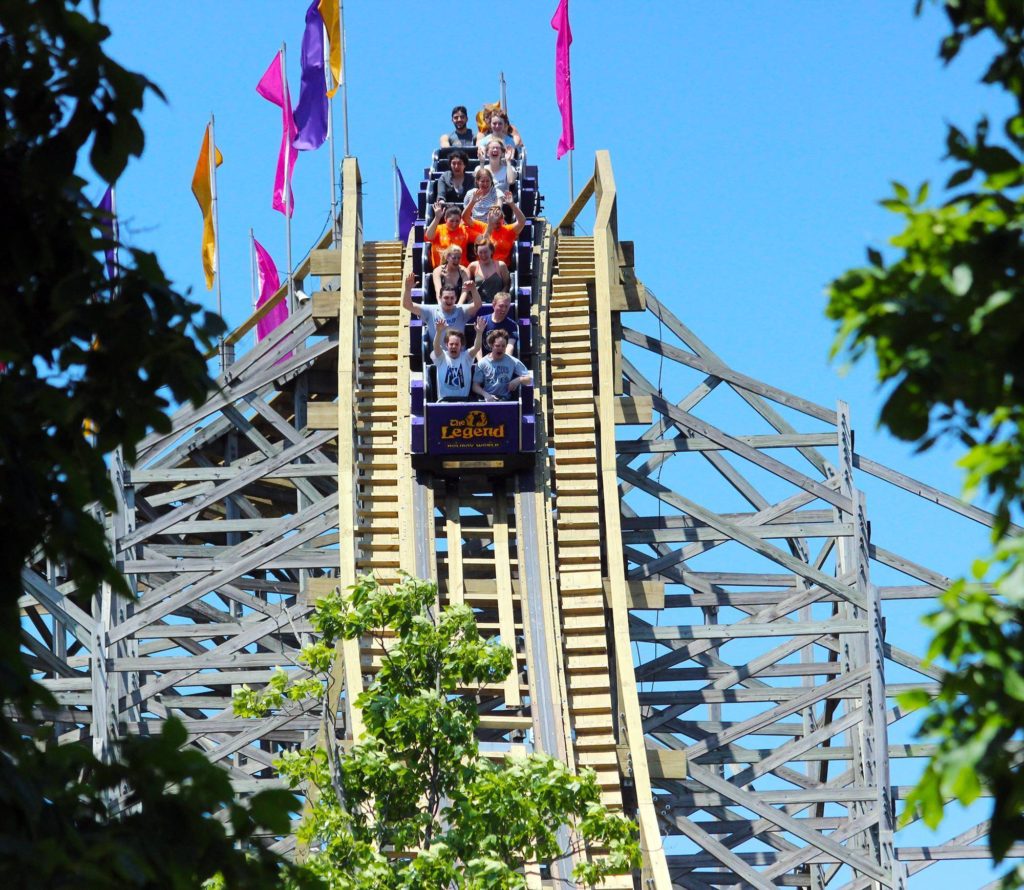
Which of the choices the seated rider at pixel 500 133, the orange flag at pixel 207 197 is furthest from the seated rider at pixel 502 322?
the orange flag at pixel 207 197

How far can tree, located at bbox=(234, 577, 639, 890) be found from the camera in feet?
Result: 36.7

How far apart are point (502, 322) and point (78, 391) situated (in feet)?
40.2

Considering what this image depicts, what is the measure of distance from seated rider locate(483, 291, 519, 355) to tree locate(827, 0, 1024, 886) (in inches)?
487

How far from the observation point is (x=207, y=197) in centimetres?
2750

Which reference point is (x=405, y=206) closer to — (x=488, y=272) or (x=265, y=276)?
(x=265, y=276)

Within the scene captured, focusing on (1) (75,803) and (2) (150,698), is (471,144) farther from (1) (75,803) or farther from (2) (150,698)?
(1) (75,803)

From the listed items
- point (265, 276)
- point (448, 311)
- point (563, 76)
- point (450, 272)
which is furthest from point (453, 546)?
point (265, 276)

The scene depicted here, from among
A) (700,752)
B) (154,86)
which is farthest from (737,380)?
(154,86)

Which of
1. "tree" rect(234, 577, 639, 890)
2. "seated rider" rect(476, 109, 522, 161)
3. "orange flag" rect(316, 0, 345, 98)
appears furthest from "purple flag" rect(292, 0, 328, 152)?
"tree" rect(234, 577, 639, 890)

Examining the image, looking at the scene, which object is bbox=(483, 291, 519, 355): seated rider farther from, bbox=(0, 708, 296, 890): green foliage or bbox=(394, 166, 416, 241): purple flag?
bbox=(0, 708, 296, 890): green foliage

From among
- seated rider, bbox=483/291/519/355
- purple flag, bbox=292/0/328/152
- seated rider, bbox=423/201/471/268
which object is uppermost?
purple flag, bbox=292/0/328/152

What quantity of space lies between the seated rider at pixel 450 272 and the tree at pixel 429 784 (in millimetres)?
5341

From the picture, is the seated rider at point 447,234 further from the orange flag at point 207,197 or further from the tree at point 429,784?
the orange flag at point 207,197

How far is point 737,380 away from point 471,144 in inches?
153
